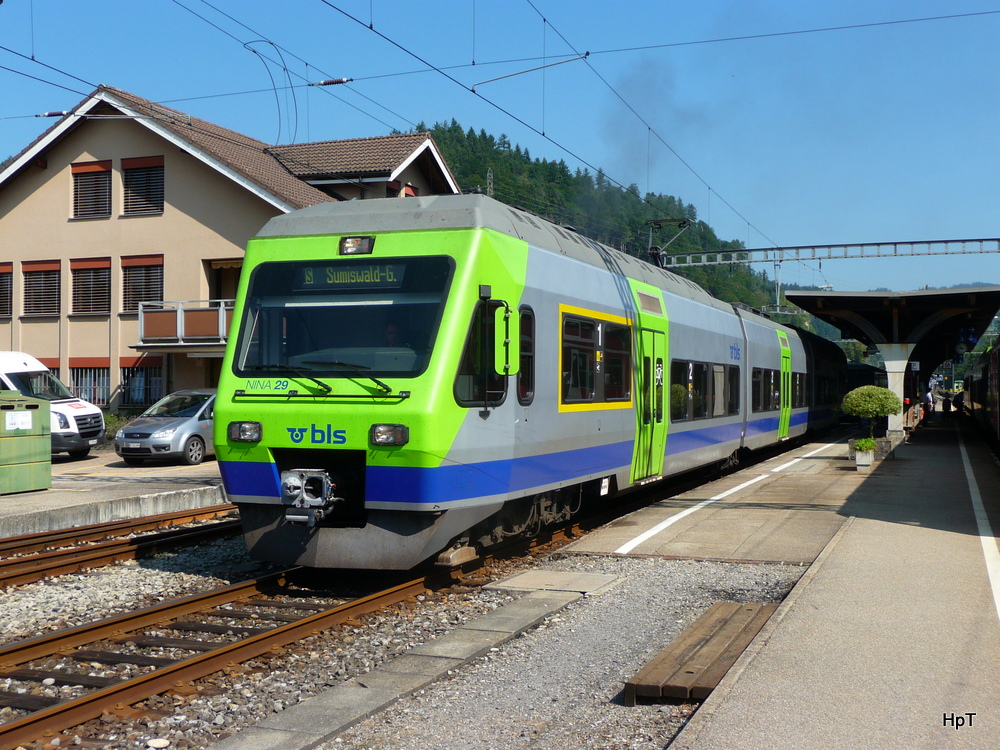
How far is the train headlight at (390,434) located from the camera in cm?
764

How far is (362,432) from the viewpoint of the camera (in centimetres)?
780

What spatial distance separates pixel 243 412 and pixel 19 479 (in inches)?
330

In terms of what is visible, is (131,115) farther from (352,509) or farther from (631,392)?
(352,509)

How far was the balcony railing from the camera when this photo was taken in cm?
2650

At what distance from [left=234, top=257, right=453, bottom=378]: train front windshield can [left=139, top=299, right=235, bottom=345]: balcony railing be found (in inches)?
722

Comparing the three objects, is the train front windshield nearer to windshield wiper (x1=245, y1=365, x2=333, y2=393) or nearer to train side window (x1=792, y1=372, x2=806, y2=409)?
windshield wiper (x1=245, y1=365, x2=333, y2=393)

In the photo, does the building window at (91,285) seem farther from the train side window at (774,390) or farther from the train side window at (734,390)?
the train side window at (734,390)

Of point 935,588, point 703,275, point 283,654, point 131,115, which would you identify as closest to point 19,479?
point 283,654

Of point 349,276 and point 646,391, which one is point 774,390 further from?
point 349,276

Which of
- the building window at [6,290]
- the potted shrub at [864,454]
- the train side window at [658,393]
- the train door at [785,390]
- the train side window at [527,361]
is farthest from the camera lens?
the building window at [6,290]

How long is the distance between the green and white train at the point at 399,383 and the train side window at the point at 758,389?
1097cm

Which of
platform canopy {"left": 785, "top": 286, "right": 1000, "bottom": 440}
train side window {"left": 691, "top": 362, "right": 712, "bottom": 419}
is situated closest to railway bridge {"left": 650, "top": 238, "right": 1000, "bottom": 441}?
platform canopy {"left": 785, "top": 286, "right": 1000, "bottom": 440}

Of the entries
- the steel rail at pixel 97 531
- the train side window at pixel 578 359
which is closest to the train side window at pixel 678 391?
the train side window at pixel 578 359

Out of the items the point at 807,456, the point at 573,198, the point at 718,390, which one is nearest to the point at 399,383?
the point at 718,390
